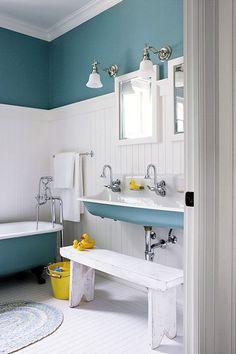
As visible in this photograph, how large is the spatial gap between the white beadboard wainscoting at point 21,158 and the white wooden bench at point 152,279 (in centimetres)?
161

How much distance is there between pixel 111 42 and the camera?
3.45 m

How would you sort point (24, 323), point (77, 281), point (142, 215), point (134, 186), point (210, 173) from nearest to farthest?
point (210, 173) → point (24, 323) → point (142, 215) → point (77, 281) → point (134, 186)

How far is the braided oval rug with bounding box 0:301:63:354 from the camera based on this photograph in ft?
7.13

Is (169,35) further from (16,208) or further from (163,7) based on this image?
(16,208)

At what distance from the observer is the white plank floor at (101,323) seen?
2.11 m

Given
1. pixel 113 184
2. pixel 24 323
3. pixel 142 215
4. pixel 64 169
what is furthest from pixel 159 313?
pixel 64 169

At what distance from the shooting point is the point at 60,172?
155 inches

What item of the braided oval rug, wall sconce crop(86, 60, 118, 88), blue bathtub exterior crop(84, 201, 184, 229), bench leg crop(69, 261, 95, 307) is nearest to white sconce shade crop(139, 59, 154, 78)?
wall sconce crop(86, 60, 118, 88)

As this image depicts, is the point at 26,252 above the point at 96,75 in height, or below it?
below

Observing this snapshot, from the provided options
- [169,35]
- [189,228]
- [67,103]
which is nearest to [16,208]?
[67,103]

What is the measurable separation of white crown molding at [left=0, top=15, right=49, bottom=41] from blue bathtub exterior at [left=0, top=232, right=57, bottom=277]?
2.51 meters

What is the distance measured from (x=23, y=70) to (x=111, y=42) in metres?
1.28

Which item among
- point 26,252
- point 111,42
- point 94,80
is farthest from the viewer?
point 111,42

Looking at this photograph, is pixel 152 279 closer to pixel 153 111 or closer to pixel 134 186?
pixel 134 186
